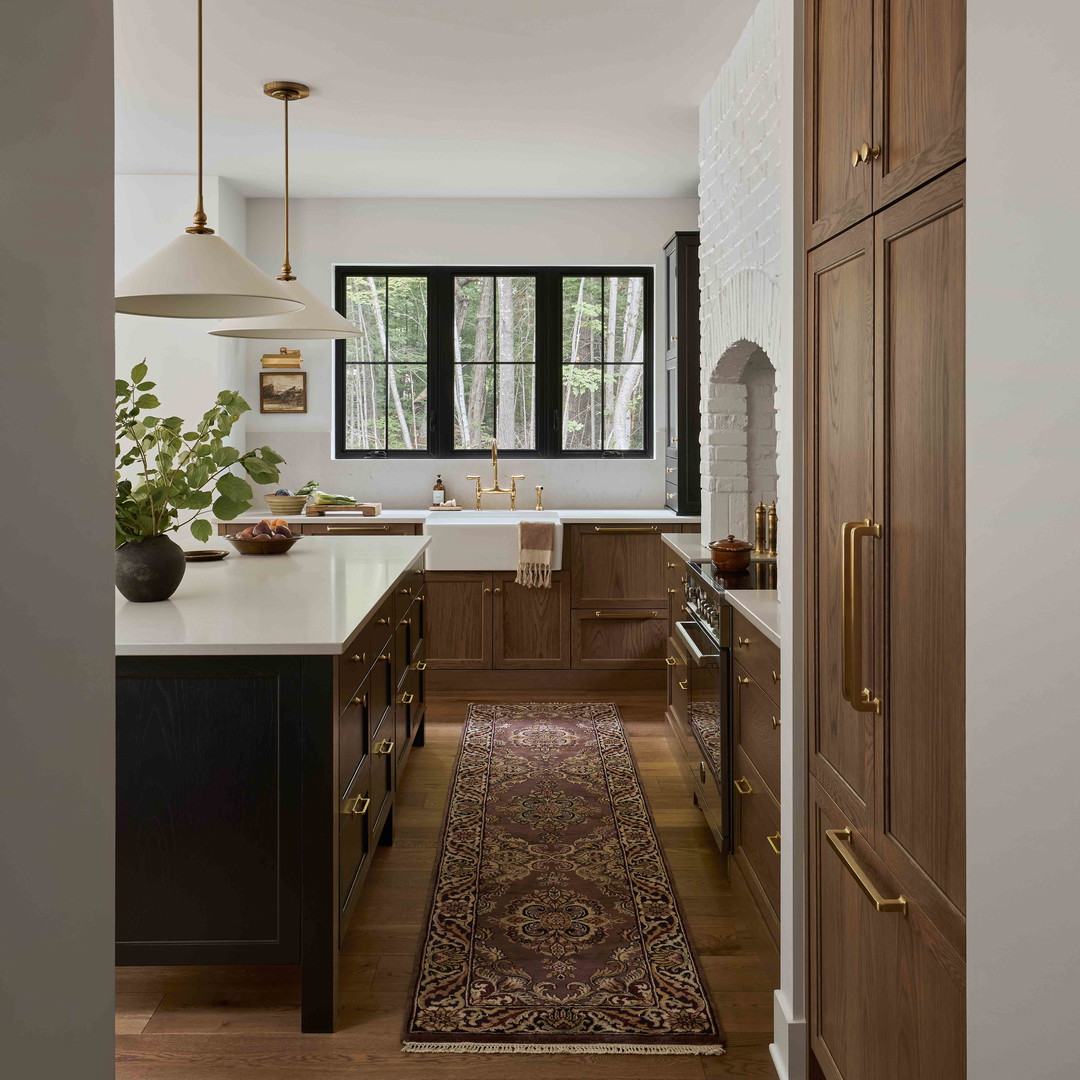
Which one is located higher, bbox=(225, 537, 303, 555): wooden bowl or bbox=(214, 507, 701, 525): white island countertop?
bbox=(214, 507, 701, 525): white island countertop

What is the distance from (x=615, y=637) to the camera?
225 inches

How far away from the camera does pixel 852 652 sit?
1.64m


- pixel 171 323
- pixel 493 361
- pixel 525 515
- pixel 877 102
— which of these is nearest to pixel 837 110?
pixel 877 102

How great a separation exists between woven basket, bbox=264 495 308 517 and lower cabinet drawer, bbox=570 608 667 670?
169 centimetres

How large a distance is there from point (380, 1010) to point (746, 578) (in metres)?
1.73

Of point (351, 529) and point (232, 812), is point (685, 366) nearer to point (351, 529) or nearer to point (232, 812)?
point (351, 529)

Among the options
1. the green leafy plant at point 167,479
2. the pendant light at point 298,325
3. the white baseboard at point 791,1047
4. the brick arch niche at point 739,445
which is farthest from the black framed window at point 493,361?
the white baseboard at point 791,1047

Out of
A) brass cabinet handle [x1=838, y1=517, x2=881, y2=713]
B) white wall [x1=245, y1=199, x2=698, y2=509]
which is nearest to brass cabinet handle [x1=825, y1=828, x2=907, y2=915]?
brass cabinet handle [x1=838, y1=517, x2=881, y2=713]

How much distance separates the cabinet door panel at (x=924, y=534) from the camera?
4.37 feet

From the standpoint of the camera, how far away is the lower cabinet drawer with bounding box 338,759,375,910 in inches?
97.2

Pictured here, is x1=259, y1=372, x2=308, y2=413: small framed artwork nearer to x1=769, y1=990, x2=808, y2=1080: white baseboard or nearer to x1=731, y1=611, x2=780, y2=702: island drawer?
x1=731, y1=611, x2=780, y2=702: island drawer
